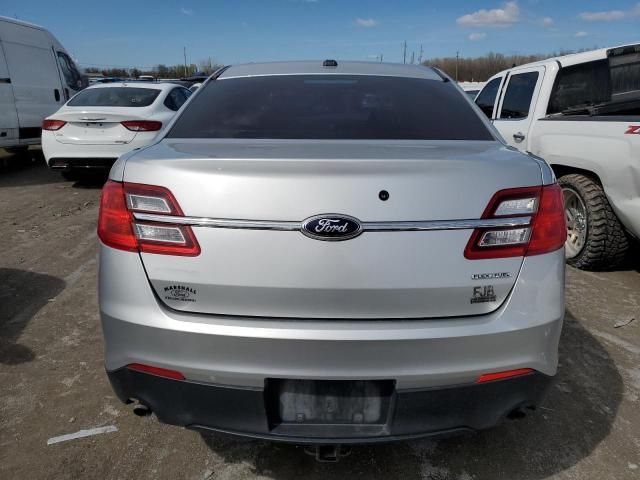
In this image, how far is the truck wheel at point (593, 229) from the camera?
422 cm

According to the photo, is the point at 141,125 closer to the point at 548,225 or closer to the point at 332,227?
the point at 332,227

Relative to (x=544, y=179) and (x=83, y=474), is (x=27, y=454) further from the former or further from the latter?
(x=544, y=179)

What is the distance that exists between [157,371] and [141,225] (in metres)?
0.50

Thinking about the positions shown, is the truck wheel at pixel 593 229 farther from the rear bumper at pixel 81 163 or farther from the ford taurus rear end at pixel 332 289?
the rear bumper at pixel 81 163

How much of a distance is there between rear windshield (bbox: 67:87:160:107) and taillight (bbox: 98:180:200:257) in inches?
258

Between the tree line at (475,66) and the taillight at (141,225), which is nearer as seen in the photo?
the taillight at (141,225)

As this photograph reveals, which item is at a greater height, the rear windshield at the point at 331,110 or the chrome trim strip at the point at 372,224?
the rear windshield at the point at 331,110

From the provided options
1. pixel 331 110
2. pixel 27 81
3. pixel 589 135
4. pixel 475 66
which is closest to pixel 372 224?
pixel 331 110

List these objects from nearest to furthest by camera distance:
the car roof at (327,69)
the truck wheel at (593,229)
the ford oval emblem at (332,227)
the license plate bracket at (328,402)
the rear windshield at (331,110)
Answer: the ford oval emblem at (332,227) < the license plate bracket at (328,402) < the rear windshield at (331,110) < the car roof at (327,69) < the truck wheel at (593,229)

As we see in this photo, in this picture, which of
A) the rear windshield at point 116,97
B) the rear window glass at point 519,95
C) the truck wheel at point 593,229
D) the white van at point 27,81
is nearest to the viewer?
the truck wheel at point 593,229

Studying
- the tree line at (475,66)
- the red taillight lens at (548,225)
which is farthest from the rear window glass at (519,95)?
the tree line at (475,66)

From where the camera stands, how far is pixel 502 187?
167 cm

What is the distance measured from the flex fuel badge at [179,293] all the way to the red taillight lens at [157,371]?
0.25m

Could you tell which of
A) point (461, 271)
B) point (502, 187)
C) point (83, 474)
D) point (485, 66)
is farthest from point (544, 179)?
point (485, 66)
